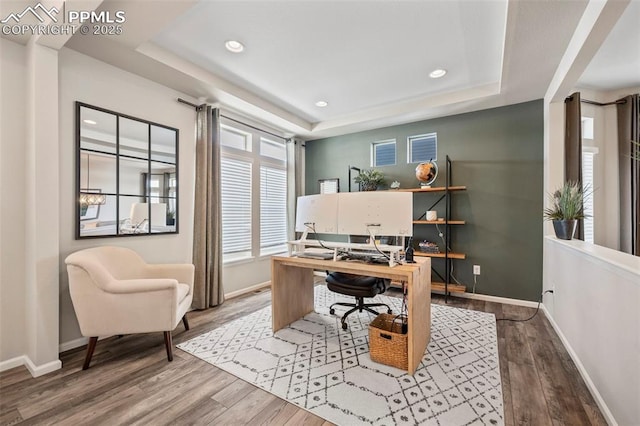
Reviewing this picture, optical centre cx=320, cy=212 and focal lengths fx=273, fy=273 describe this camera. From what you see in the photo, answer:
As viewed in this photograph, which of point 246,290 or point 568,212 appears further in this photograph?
point 246,290

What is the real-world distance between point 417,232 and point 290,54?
2.94 m

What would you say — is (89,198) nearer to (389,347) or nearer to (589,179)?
(389,347)

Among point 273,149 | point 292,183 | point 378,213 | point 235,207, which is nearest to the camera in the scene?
point 378,213

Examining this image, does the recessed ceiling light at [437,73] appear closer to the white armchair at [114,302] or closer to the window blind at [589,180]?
the window blind at [589,180]

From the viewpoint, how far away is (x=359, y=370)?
202cm

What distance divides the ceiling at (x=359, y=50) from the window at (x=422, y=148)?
438 mm

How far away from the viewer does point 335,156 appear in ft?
16.2

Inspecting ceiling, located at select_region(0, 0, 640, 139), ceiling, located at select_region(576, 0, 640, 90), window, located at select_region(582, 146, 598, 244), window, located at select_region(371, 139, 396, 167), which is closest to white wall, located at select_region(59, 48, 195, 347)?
ceiling, located at select_region(0, 0, 640, 139)

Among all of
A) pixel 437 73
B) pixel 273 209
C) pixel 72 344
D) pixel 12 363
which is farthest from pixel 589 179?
pixel 12 363

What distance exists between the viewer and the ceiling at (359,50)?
2.00m

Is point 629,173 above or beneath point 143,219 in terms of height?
above

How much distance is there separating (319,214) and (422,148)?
2500 millimetres

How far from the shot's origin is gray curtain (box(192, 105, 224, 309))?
3.26 meters

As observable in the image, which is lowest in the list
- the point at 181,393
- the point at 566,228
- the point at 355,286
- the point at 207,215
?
the point at 181,393
